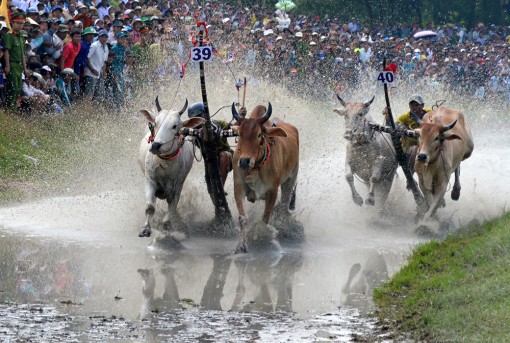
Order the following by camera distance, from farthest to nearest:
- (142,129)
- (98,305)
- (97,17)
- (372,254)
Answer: (97,17)
(142,129)
(372,254)
(98,305)

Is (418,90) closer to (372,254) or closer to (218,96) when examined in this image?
(218,96)

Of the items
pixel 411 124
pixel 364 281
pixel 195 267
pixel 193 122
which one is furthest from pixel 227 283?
pixel 411 124

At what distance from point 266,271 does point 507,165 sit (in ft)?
43.1

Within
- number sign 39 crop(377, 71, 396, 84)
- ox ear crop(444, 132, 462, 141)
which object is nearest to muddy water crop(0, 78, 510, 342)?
ox ear crop(444, 132, 462, 141)

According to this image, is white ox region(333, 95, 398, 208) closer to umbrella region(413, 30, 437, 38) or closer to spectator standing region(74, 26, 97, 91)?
spectator standing region(74, 26, 97, 91)

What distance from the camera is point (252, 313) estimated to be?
1071 centimetres

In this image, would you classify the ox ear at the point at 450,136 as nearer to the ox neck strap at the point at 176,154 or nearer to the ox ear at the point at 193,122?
the ox ear at the point at 193,122

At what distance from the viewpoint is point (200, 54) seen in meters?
14.3

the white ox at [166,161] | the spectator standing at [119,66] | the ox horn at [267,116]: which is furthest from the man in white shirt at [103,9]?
the ox horn at [267,116]

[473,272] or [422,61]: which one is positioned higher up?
[422,61]

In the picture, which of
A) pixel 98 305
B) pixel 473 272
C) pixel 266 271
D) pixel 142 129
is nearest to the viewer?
pixel 98 305

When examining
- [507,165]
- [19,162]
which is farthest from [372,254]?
[507,165]

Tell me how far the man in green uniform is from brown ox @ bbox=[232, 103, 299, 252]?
22.9 ft

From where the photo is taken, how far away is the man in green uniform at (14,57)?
20.2 meters
